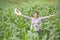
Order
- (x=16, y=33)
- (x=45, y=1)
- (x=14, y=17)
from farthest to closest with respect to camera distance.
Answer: (x=45, y=1) < (x=14, y=17) < (x=16, y=33)

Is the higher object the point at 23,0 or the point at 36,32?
the point at 36,32

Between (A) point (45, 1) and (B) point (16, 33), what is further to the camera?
(A) point (45, 1)

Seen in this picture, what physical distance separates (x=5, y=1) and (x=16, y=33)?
12.6 m

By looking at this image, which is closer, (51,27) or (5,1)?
(51,27)

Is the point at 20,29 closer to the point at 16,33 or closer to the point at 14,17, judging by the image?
the point at 16,33

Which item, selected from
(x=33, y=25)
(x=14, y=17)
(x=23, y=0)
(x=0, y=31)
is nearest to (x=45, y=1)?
(x=23, y=0)

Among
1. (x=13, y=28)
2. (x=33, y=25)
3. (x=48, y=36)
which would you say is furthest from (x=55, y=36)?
(x=13, y=28)

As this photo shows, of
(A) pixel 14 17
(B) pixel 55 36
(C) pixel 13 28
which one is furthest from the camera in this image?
(A) pixel 14 17

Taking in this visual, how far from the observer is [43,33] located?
7.57 meters

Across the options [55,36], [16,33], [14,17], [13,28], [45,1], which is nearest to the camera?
[55,36]

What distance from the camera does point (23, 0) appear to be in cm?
2016

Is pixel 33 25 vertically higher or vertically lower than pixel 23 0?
higher

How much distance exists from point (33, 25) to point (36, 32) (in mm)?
204

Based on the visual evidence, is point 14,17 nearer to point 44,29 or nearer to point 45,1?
point 44,29
